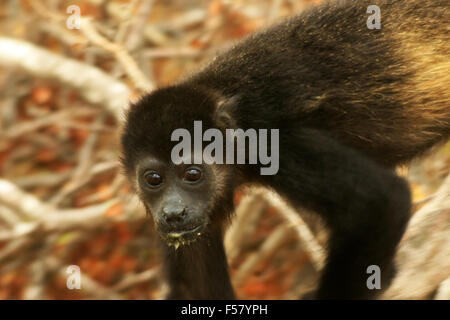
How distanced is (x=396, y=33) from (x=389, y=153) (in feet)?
2.67

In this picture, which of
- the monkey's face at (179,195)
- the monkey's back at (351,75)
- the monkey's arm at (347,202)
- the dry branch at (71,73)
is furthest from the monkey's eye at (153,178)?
the dry branch at (71,73)

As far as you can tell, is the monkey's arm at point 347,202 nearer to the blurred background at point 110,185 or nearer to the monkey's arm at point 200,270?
the blurred background at point 110,185

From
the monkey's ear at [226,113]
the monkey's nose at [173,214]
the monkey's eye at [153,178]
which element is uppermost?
the monkey's ear at [226,113]

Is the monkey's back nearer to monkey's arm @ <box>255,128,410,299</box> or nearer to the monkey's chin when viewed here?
monkey's arm @ <box>255,128,410,299</box>

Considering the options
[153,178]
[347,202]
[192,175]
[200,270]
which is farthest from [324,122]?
[200,270]

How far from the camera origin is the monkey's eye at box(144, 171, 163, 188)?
14.8 ft

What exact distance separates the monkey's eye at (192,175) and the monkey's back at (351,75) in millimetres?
429

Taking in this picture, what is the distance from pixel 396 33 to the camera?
15.2ft

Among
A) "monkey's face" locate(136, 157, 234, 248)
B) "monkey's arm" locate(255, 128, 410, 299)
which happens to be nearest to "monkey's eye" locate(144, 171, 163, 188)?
"monkey's face" locate(136, 157, 234, 248)

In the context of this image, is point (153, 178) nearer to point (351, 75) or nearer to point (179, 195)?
point (179, 195)

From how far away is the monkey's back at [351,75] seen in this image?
444 centimetres

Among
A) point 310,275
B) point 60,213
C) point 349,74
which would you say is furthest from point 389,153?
point 60,213

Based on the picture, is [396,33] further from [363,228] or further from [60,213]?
[60,213]

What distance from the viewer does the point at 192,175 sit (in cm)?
449
